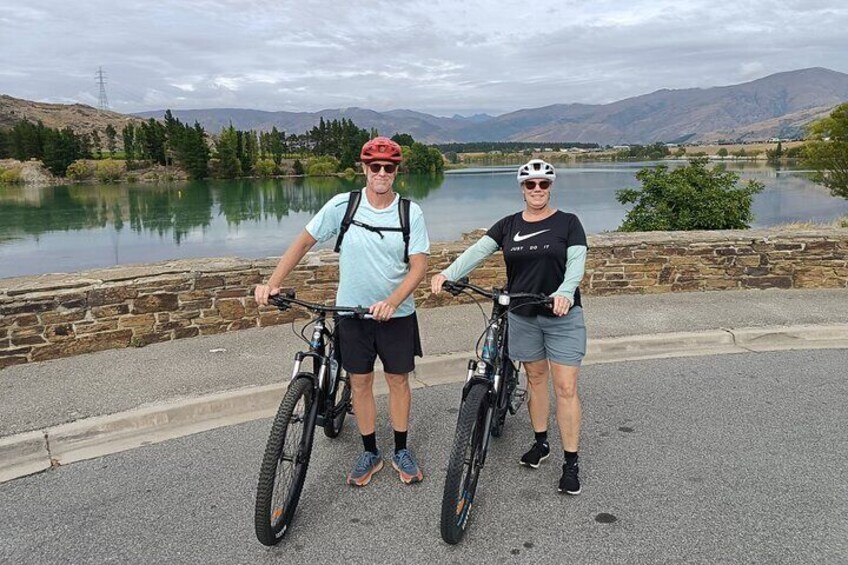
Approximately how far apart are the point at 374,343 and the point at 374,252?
0.50m

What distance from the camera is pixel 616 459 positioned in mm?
3744

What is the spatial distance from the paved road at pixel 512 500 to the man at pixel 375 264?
2.51 feet

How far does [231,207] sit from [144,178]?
48.3 metres

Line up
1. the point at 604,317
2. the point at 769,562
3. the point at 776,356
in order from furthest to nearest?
the point at 604,317
the point at 776,356
the point at 769,562

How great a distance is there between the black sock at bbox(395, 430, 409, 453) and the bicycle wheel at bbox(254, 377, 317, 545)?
0.62 m

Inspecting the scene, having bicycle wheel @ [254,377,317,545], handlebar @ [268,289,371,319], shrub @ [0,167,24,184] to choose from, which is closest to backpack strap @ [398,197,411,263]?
handlebar @ [268,289,371,319]

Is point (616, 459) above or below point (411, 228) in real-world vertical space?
below

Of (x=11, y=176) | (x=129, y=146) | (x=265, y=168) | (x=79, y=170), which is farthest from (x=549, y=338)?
(x=129, y=146)

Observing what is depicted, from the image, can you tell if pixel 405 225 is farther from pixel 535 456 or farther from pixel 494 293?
pixel 535 456

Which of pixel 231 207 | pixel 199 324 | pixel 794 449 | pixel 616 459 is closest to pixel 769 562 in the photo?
pixel 616 459

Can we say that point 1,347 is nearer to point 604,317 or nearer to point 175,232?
point 604,317

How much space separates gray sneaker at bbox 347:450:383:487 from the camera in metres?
3.49

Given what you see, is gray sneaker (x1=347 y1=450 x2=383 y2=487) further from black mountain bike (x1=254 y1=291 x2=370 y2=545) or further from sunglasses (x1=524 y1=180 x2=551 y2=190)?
sunglasses (x1=524 y1=180 x2=551 y2=190)

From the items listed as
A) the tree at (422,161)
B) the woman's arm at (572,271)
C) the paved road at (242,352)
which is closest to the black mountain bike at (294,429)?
the woman's arm at (572,271)
